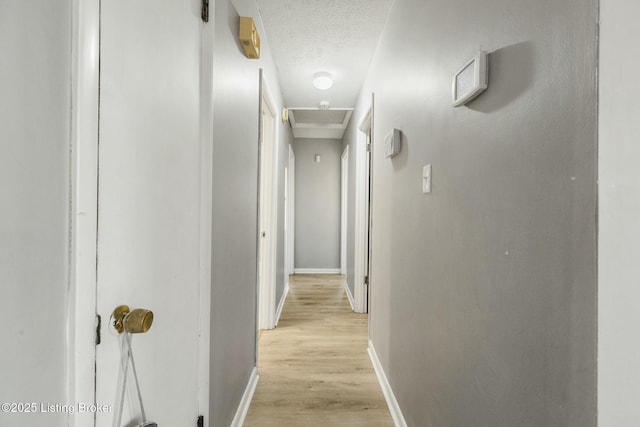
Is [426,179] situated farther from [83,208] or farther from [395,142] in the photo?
[83,208]

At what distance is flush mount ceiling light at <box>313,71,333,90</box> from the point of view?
3027 mm

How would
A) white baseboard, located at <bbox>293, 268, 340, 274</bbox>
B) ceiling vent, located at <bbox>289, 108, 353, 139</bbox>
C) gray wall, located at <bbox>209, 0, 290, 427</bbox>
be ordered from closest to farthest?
gray wall, located at <bbox>209, 0, 290, 427</bbox>, ceiling vent, located at <bbox>289, 108, 353, 139</bbox>, white baseboard, located at <bbox>293, 268, 340, 274</bbox>

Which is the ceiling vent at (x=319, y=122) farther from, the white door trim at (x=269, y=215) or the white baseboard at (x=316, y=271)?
the white baseboard at (x=316, y=271)

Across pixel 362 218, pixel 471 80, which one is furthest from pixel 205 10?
pixel 362 218

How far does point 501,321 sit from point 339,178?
512 centimetres

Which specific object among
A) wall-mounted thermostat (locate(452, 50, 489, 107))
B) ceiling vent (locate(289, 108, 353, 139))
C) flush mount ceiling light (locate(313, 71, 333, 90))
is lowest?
wall-mounted thermostat (locate(452, 50, 489, 107))

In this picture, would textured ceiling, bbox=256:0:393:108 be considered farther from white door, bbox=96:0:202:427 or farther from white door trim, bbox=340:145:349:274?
white door trim, bbox=340:145:349:274

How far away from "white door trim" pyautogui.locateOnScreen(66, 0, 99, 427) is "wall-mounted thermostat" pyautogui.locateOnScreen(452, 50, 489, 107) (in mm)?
908

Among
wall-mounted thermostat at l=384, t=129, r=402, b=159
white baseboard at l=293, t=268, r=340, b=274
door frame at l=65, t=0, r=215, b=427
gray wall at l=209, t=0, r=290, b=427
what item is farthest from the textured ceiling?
white baseboard at l=293, t=268, r=340, b=274

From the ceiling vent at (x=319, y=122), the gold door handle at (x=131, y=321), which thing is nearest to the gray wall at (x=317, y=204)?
the ceiling vent at (x=319, y=122)

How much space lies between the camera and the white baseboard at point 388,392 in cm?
165

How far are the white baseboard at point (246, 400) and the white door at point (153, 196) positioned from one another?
601 mm

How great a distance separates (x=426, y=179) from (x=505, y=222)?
22.3 inches

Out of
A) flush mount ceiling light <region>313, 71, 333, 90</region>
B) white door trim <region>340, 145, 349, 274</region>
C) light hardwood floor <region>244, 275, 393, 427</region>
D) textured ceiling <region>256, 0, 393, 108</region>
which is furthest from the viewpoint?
white door trim <region>340, 145, 349, 274</region>
